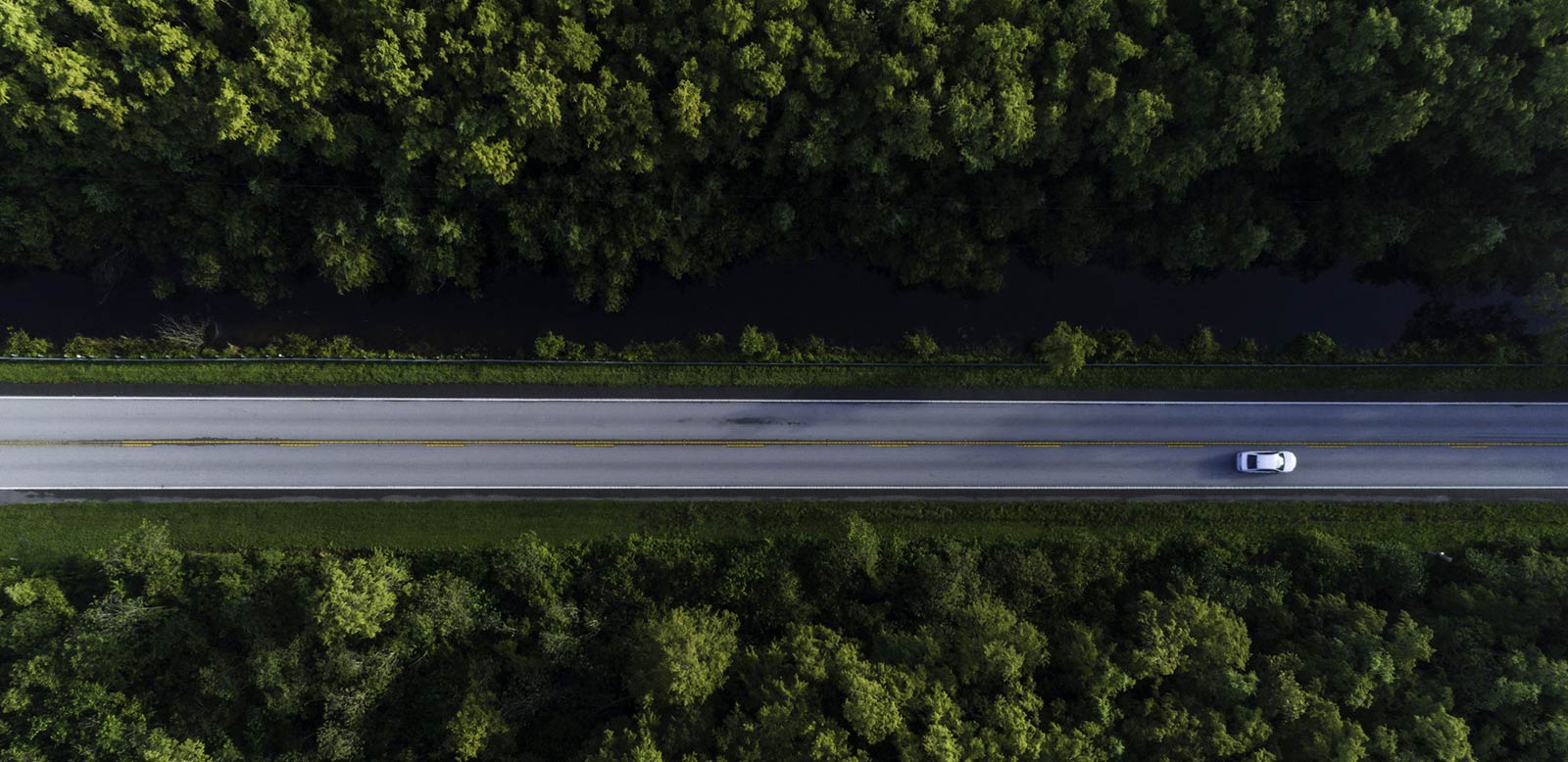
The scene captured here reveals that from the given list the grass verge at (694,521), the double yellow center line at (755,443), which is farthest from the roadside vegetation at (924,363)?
the grass verge at (694,521)

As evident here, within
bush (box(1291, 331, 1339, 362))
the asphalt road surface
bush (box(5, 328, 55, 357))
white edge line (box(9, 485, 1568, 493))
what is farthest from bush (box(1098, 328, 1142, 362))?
bush (box(5, 328, 55, 357))

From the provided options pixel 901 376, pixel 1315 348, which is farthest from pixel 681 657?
pixel 1315 348

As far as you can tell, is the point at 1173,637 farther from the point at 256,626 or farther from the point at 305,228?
the point at 305,228

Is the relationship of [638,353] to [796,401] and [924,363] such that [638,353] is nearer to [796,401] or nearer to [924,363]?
[796,401]

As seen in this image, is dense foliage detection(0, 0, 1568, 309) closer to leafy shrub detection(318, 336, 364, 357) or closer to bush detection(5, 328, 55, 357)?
leafy shrub detection(318, 336, 364, 357)

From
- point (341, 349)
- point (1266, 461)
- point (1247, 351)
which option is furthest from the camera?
point (1247, 351)

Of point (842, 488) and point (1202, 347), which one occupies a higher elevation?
point (1202, 347)

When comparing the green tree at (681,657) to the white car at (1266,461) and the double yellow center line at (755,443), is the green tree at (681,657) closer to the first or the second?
the double yellow center line at (755,443)

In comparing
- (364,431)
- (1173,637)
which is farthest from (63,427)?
(1173,637)
